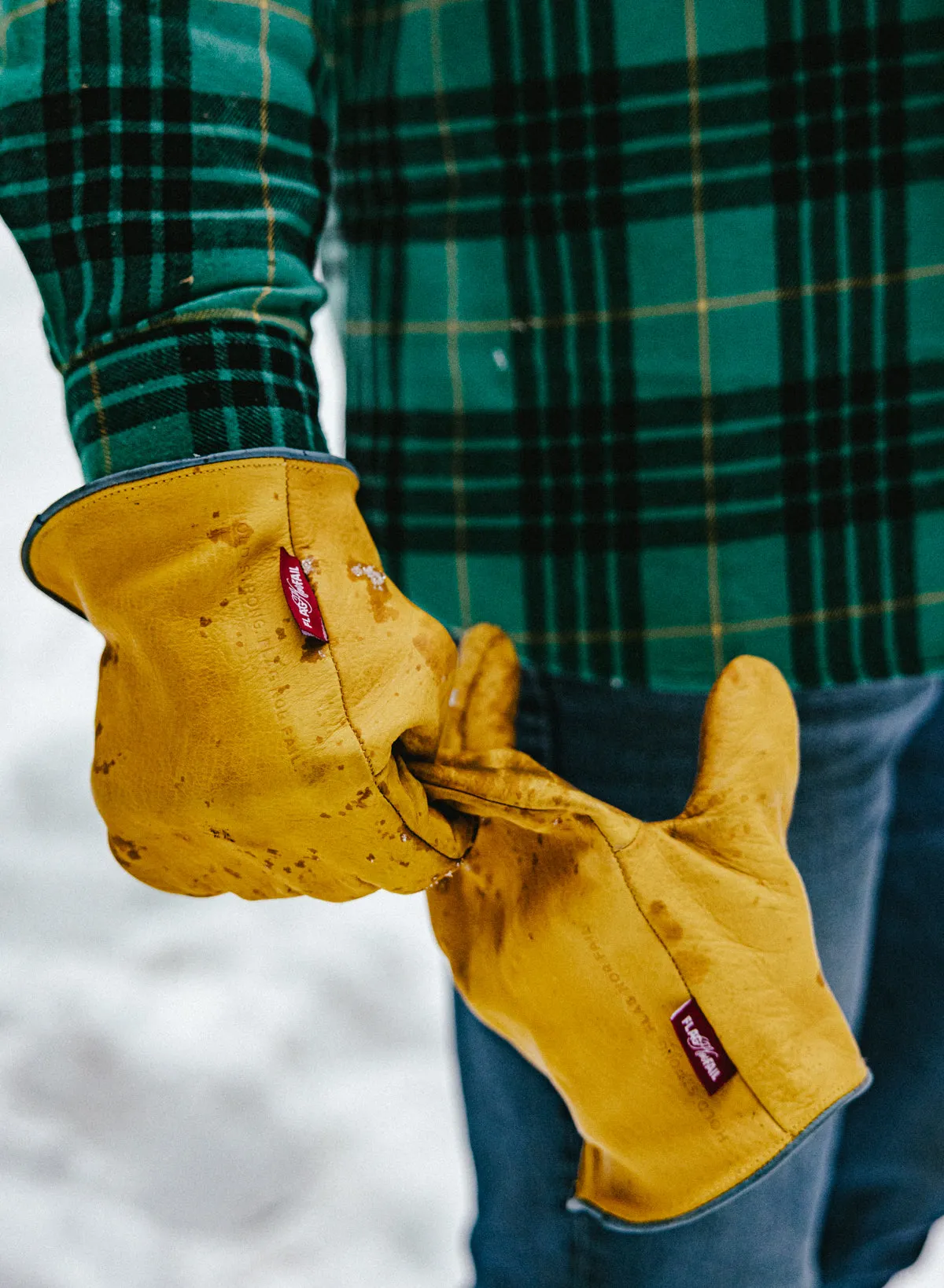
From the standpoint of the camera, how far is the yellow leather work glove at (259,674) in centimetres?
46

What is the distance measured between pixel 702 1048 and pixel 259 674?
0.28 meters

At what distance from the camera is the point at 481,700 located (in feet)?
1.80

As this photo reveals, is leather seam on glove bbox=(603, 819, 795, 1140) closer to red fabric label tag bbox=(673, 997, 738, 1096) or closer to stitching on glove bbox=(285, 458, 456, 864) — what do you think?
red fabric label tag bbox=(673, 997, 738, 1096)

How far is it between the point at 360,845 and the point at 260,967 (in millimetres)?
872

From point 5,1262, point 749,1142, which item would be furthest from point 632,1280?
point 5,1262

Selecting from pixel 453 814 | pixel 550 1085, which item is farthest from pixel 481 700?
pixel 550 1085

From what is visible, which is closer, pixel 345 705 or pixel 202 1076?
pixel 345 705

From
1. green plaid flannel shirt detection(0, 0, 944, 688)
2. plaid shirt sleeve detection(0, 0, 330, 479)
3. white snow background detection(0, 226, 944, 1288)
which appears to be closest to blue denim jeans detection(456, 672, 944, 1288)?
green plaid flannel shirt detection(0, 0, 944, 688)

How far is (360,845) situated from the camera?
1.53ft

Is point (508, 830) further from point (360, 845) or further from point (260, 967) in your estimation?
point (260, 967)

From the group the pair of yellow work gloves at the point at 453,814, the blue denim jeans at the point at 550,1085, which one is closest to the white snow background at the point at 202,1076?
the blue denim jeans at the point at 550,1085

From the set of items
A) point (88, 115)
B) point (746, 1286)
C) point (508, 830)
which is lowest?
point (746, 1286)

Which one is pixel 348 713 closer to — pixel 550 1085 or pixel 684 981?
pixel 684 981

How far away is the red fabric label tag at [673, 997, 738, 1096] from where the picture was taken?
1.65ft
